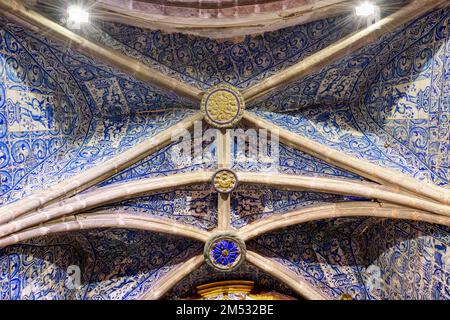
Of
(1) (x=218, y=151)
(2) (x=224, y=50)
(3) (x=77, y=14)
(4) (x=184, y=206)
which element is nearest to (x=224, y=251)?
(4) (x=184, y=206)

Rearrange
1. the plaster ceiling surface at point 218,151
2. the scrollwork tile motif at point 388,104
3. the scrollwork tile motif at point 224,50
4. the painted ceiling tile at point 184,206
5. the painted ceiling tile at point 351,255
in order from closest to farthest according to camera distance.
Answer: the scrollwork tile motif at point 388,104 < the plaster ceiling surface at point 218,151 < the scrollwork tile motif at point 224,50 < the painted ceiling tile at point 351,255 < the painted ceiling tile at point 184,206

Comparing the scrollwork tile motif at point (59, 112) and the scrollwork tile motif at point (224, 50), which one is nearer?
the scrollwork tile motif at point (59, 112)

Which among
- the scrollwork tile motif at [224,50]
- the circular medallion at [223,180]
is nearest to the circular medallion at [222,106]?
the scrollwork tile motif at [224,50]

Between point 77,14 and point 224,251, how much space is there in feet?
10.8

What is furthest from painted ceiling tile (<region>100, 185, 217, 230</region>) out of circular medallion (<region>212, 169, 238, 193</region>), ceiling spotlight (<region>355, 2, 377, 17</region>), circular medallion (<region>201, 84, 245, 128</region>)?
ceiling spotlight (<region>355, 2, 377, 17</region>)

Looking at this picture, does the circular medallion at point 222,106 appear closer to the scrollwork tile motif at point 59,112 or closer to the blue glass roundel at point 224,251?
the scrollwork tile motif at point 59,112

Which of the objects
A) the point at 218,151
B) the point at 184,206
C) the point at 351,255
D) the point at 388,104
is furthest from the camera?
the point at 351,255

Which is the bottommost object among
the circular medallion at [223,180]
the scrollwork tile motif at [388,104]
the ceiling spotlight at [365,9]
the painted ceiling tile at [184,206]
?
the painted ceiling tile at [184,206]

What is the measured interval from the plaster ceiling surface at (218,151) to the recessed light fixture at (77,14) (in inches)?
9.4

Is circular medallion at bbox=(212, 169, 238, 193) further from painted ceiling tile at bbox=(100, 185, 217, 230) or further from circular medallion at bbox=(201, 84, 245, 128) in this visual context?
circular medallion at bbox=(201, 84, 245, 128)

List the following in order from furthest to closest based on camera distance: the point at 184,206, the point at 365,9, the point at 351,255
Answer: the point at 351,255 < the point at 184,206 < the point at 365,9

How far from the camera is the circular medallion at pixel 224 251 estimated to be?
6.24 meters

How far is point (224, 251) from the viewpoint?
6277 mm

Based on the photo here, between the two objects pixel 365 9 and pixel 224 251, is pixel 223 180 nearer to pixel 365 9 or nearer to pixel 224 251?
pixel 224 251
